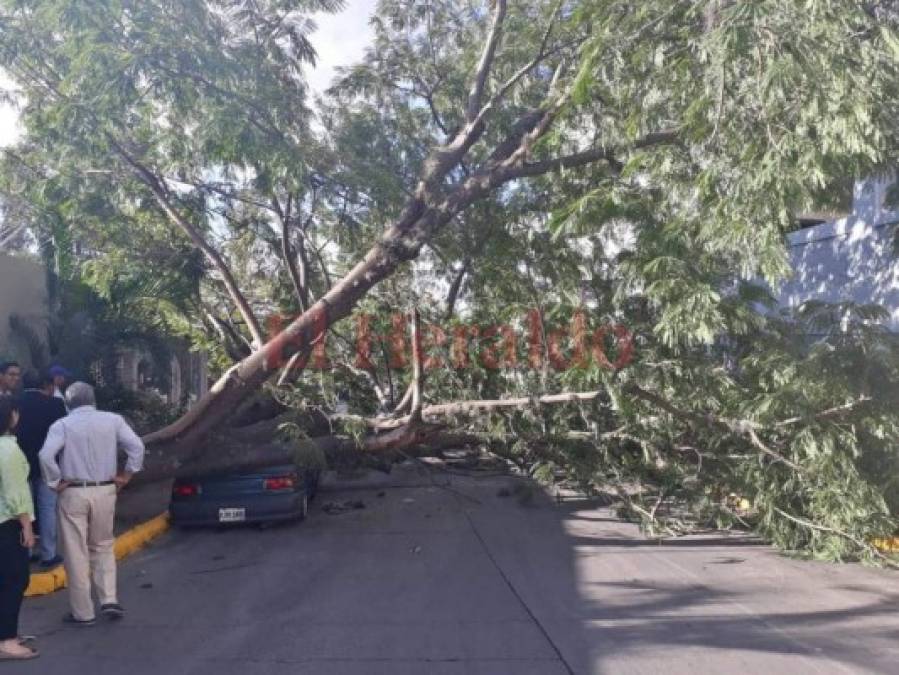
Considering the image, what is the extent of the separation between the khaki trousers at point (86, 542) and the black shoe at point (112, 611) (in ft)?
0.12

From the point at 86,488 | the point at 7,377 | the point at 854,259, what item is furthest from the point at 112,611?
the point at 854,259

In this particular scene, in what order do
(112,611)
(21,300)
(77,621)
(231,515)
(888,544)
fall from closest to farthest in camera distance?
(77,621) → (112,611) → (888,544) → (231,515) → (21,300)

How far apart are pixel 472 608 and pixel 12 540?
363cm

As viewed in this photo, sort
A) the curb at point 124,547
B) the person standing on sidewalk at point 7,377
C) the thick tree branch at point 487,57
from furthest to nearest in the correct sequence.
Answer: the thick tree branch at point 487,57, the person standing on sidewalk at point 7,377, the curb at point 124,547

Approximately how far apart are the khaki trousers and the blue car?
4.10m

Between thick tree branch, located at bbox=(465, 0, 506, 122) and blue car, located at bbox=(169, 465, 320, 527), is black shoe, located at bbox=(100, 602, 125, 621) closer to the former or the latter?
blue car, located at bbox=(169, 465, 320, 527)

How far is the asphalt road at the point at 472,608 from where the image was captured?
6.34 m

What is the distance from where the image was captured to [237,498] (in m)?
11.4

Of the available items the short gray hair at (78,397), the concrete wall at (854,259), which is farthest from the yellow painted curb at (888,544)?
the short gray hair at (78,397)

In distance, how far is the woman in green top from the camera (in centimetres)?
624

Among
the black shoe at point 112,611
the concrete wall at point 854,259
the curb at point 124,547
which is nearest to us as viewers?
the black shoe at point 112,611

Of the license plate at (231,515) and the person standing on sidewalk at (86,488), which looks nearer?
the person standing on sidewalk at (86,488)

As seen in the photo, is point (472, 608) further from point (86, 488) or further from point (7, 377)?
point (7, 377)

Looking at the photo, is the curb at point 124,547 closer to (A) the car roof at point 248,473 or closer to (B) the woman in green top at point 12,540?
(A) the car roof at point 248,473
